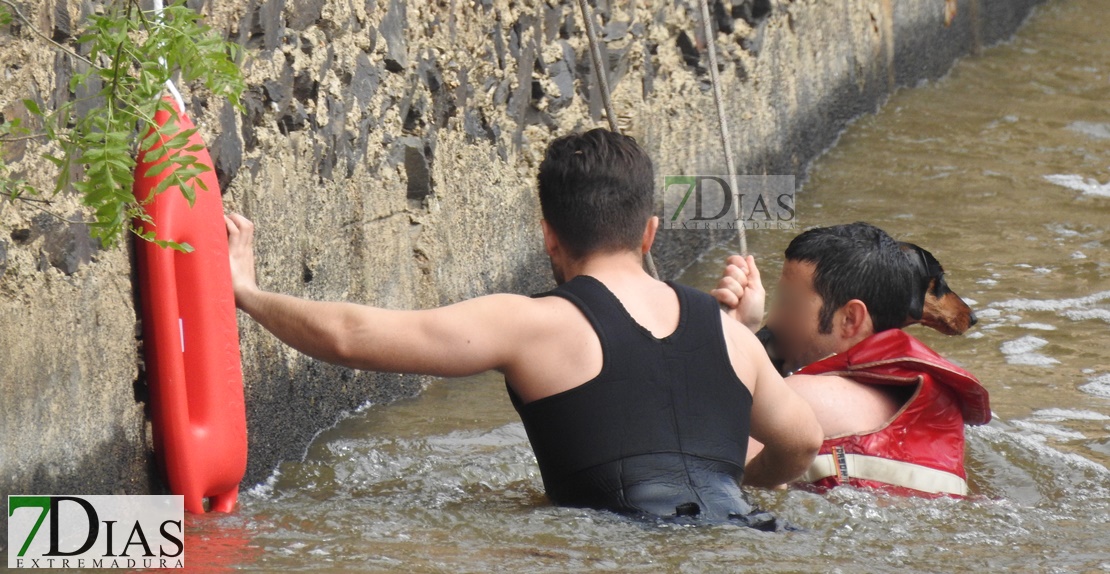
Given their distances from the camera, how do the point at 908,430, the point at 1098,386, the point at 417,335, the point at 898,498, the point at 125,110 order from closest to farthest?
1. the point at 125,110
2. the point at 417,335
3. the point at 898,498
4. the point at 908,430
5. the point at 1098,386

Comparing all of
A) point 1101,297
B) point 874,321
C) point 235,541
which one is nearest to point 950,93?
point 1101,297

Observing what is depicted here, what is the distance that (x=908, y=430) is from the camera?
3.18 meters

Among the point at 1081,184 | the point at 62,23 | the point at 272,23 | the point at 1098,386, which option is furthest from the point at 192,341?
the point at 1081,184

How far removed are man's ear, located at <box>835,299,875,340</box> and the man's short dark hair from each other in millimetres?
868

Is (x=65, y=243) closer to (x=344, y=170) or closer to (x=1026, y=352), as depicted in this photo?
(x=344, y=170)

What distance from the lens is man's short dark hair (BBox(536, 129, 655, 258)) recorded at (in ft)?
8.89

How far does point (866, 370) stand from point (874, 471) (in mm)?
248

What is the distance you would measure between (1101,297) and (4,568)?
4.84 metres

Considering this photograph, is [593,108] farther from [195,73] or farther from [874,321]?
[195,73]

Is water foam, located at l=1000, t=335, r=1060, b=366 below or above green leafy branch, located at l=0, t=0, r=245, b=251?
below

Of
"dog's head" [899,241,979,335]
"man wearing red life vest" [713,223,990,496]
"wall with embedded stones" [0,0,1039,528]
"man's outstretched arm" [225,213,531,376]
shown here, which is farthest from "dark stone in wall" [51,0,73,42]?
"dog's head" [899,241,979,335]

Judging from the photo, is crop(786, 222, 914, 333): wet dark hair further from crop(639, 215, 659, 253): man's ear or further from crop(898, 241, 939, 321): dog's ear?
crop(639, 215, 659, 253): man's ear

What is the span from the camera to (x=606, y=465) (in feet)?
8.65

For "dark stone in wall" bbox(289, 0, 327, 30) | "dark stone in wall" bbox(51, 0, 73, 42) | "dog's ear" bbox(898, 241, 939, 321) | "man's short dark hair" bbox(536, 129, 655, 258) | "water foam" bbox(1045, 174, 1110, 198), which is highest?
"dark stone in wall" bbox(289, 0, 327, 30)
